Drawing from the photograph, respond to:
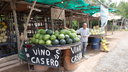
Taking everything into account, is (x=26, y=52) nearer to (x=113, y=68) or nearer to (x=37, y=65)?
(x=37, y=65)

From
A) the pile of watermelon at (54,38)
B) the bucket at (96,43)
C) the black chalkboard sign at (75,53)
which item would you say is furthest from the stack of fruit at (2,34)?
the bucket at (96,43)

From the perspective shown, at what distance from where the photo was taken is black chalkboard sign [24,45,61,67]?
339 cm

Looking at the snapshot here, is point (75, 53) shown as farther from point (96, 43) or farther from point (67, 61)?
point (96, 43)

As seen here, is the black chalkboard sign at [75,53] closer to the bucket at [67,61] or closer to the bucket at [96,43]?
the bucket at [67,61]

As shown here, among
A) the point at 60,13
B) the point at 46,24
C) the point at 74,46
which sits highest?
the point at 60,13

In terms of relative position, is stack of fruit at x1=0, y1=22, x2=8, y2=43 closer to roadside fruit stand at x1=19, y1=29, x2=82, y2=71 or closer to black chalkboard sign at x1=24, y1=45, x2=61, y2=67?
roadside fruit stand at x1=19, y1=29, x2=82, y2=71

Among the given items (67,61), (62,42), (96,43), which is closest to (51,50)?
(62,42)

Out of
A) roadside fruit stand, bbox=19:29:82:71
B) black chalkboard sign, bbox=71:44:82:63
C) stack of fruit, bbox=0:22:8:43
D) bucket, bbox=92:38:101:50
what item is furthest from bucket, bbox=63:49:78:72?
bucket, bbox=92:38:101:50

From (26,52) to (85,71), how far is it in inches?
78.9

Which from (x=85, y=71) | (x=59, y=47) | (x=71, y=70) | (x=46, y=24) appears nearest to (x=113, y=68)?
A: (x=85, y=71)

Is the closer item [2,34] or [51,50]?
[51,50]

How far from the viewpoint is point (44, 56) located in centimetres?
343

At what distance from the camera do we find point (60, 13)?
5777mm

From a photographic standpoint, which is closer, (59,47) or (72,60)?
(59,47)
